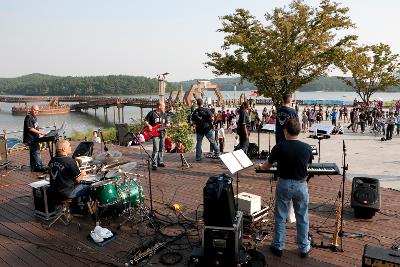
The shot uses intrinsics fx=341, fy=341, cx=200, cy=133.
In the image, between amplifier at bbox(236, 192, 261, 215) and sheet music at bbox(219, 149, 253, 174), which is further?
amplifier at bbox(236, 192, 261, 215)

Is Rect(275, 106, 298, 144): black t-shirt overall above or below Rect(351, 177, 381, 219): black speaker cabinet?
above

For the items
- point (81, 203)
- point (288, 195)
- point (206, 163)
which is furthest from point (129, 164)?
point (206, 163)

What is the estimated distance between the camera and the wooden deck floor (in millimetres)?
4824

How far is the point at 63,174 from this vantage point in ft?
18.5

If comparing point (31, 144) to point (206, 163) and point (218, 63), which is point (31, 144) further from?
point (218, 63)

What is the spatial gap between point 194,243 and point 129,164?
184cm

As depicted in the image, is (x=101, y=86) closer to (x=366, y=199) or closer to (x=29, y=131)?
(x=29, y=131)

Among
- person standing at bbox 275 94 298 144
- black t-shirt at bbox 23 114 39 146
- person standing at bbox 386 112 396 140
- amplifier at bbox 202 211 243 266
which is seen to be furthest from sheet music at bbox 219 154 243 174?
person standing at bbox 386 112 396 140

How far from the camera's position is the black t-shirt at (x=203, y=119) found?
32.1 ft

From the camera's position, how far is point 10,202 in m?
7.40

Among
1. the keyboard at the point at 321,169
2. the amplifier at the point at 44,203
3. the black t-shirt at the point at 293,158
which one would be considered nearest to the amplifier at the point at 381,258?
the black t-shirt at the point at 293,158

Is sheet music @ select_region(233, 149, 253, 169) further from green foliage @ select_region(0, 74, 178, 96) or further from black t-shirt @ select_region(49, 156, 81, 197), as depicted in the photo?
green foliage @ select_region(0, 74, 178, 96)

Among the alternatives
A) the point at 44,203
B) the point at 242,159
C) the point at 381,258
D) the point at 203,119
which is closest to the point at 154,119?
the point at 203,119

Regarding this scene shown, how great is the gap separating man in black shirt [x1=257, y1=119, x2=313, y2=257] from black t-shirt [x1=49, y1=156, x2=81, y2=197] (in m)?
3.17
